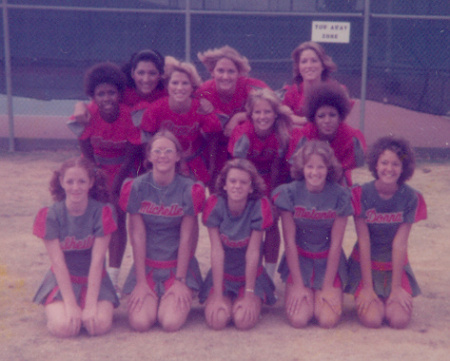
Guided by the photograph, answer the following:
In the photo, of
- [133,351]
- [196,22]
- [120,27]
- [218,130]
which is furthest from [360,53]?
[133,351]

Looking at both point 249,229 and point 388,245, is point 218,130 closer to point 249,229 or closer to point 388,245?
point 249,229

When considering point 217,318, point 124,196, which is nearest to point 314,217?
point 217,318

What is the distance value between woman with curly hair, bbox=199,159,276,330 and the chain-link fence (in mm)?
5596

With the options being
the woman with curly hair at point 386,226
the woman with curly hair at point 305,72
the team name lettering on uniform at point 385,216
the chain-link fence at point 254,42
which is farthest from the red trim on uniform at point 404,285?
the chain-link fence at point 254,42

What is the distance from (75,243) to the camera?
12.7 ft

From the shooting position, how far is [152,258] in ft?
13.3

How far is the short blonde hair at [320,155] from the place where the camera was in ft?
12.8

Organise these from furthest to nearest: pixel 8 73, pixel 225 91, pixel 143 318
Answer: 1. pixel 8 73
2. pixel 225 91
3. pixel 143 318

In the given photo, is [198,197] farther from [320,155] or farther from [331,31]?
[331,31]

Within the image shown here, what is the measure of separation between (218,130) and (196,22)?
17.4 ft

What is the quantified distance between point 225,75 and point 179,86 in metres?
0.40

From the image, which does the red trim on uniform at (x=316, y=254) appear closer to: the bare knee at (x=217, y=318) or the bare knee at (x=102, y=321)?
the bare knee at (x=217, y=318)

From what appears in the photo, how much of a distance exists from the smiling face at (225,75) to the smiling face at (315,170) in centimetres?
89

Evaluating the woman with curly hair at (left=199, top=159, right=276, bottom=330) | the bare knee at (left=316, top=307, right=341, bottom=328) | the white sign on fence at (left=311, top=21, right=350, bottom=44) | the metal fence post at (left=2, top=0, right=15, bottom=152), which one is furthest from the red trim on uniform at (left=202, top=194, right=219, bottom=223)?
the metal fence post at (left=2, top=0, right=15, bottom=152)
